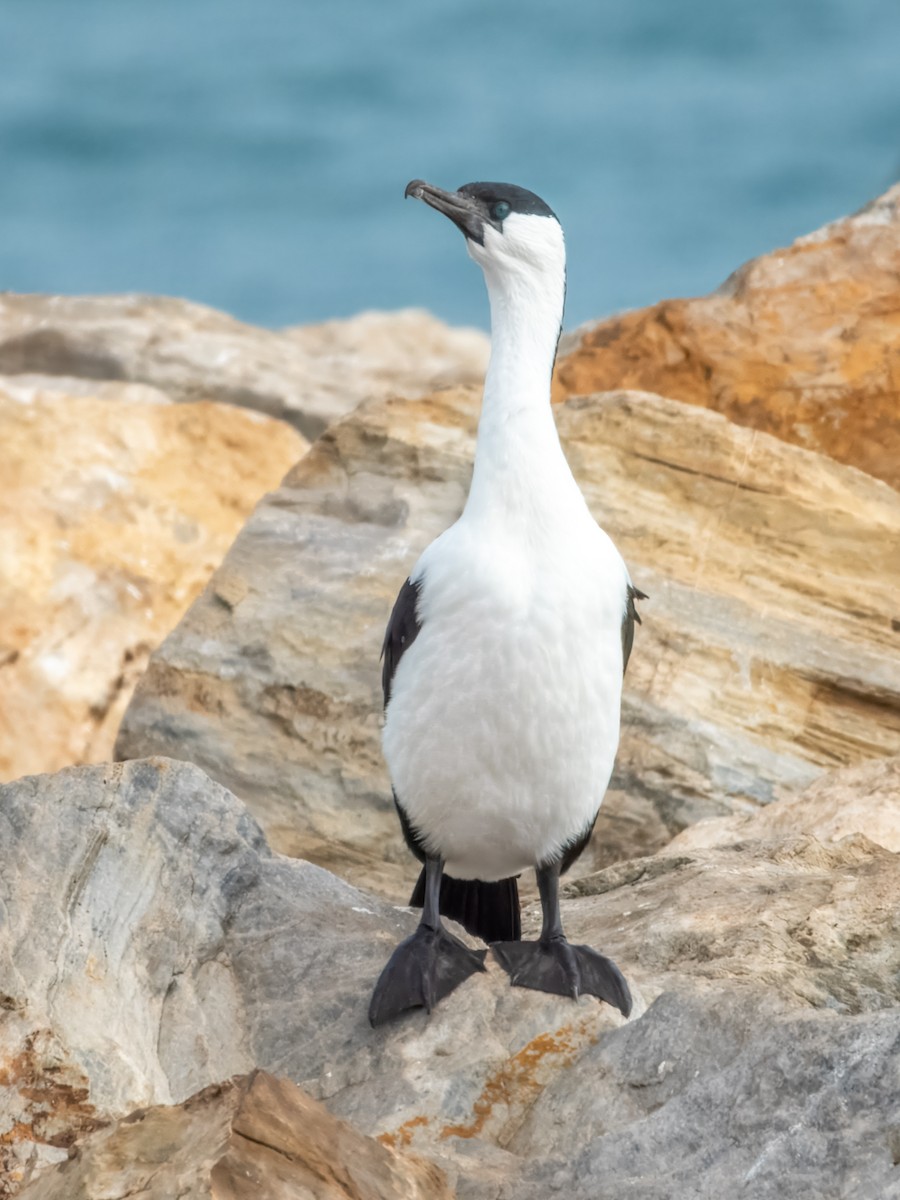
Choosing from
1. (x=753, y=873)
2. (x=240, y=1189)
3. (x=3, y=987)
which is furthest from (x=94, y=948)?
(x=753, y=873)

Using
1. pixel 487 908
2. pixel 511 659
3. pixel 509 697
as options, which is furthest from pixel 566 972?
pixel 487 908

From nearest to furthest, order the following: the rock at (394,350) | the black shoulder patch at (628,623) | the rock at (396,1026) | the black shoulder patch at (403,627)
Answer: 1. the rock at (396,1026)
2. the black shoulder patch at (403,627)
3. the black shoulder patch at (628,623)
4. the rock at (394,350)

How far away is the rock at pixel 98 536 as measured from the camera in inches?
396

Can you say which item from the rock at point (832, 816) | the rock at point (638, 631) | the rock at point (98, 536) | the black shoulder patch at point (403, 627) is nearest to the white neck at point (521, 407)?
the black shoulder patch at point (403, 627)

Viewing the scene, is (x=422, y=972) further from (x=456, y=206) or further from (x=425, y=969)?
(x=456, y=206)

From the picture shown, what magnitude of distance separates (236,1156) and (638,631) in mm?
5123

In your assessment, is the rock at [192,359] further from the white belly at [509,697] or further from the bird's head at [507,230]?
the white belly at [509,697]

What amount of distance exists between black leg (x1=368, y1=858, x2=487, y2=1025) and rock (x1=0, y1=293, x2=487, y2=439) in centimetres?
938

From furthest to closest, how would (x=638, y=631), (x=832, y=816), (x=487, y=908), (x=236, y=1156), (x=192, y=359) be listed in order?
(x=192, y=359) < (x=638, y=631) < (x=832, y=816) < (x=487, y=908) < (x=236, y=1156)

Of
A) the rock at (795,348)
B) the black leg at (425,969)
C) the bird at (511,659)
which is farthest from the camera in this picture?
the rock at (795,348)

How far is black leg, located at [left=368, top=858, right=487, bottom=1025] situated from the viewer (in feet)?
16.3

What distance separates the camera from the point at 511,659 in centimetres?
521

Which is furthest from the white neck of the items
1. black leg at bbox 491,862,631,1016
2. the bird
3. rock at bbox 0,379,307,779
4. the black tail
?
rock at bbox 0,379,307,779

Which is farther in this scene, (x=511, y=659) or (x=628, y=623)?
(x=628, y=623)
